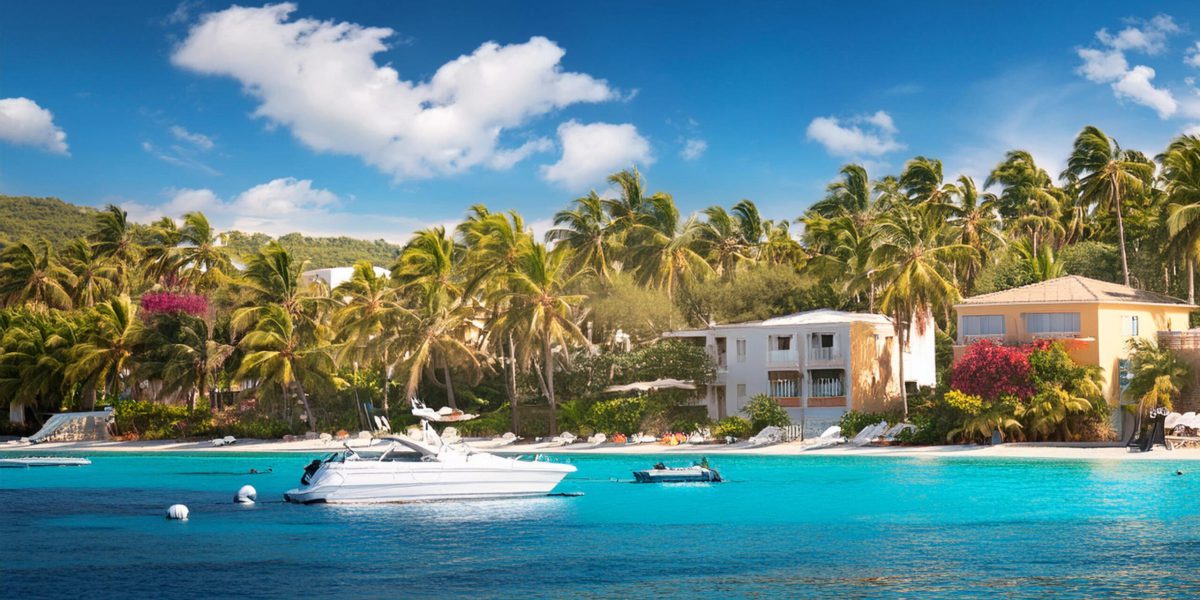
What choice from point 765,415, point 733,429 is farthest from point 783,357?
point 733,429

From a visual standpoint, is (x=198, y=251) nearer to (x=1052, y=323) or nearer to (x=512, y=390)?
(x=512, y=390)

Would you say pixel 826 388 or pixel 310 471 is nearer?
pixel 310 471

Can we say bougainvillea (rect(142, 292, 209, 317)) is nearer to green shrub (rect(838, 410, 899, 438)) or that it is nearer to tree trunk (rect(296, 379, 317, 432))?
tree trunk (rect(296, 379, 317, 432))

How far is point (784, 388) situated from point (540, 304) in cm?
1143

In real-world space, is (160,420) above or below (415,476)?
above

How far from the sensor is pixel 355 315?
60844mm

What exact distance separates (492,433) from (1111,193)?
33.3 meters

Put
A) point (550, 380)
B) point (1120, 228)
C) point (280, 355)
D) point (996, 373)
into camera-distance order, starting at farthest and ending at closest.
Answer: point (1120, 228)
point (280, 355)
point (550, 380)
point (996, 373)

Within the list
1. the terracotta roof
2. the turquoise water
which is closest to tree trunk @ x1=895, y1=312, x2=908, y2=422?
the terracotta roof

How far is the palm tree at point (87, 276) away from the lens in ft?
266

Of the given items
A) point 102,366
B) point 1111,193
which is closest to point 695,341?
point 1111,193

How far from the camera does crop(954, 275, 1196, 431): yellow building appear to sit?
4828 cm

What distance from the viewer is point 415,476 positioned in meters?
33.0

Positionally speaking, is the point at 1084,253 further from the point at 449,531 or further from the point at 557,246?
the point at 449,531
